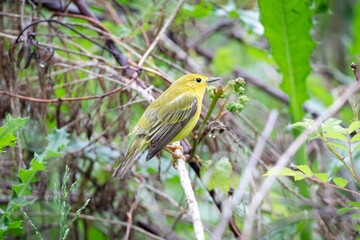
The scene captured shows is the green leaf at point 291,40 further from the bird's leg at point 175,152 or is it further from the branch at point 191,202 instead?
the branch at point 191,202

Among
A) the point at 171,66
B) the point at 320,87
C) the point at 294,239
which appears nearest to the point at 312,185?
the point at 294,239

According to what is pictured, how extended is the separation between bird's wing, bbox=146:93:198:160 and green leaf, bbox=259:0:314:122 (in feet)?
2.53

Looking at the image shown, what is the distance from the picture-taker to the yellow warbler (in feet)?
11.9

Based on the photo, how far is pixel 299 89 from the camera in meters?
4.40

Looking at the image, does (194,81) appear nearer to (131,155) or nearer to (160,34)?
(160,34)

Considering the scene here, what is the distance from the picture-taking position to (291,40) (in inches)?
169

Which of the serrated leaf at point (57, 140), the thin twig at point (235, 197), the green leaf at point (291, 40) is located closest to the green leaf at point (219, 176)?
the thin twig at point (235, 197)

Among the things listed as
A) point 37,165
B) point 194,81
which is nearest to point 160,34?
point 194,81

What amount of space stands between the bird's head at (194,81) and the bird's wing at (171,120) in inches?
4.2

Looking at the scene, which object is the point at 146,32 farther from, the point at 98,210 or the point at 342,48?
the point at 342,48

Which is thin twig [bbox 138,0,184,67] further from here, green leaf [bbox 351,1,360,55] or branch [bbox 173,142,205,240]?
green leaf [bbox 351,1,360,55]

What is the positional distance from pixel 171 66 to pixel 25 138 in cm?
120

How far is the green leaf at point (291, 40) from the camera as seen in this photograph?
4.18 m

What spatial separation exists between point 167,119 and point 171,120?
38mm
